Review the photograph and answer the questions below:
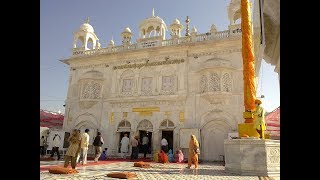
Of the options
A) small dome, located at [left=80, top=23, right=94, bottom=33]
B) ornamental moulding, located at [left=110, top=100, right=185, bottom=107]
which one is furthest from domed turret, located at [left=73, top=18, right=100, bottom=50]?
ornamental moulding, located at [left=110, top=100, right=185, bottom=107]

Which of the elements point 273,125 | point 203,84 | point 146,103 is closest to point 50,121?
point 146,103

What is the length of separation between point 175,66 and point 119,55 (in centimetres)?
465

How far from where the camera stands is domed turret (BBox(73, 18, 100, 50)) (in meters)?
22.3

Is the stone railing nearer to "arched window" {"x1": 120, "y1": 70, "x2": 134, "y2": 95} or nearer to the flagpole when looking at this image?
"arched window" {"x1": 120, "y1": 70, "x2": 134, "y2": 95}

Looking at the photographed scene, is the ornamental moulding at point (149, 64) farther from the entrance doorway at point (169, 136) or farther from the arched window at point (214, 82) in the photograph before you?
the entrance doorway at point (169, 136)

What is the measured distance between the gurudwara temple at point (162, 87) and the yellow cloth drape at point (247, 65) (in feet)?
20.6

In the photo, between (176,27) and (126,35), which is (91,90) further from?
(176,27)

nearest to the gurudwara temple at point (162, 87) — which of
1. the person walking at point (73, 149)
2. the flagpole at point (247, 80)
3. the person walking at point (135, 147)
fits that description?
the person walking at point (135, 147)

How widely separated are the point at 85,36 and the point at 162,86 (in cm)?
882

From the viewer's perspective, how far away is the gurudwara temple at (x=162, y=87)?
1641 cm

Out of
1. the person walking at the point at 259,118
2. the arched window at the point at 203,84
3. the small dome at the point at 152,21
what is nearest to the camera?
the person walking at the point at 259,118

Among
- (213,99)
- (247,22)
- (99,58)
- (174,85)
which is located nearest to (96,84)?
(99,58)
